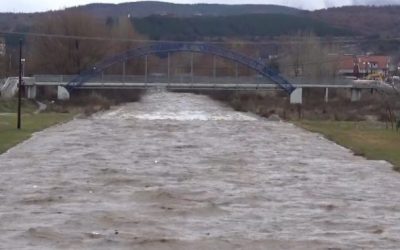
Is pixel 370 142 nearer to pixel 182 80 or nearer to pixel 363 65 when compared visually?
pixel 182 80

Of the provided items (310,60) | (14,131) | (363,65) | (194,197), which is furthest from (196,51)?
(194,197)

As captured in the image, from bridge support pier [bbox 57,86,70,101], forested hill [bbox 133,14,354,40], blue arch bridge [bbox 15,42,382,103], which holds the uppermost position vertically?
forested hill [bbox 133,14,354,40]

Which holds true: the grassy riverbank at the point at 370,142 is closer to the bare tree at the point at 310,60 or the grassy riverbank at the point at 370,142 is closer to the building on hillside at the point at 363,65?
the bare tree at the point at 310,60

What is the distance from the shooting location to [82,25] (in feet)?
361

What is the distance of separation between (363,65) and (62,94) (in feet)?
245

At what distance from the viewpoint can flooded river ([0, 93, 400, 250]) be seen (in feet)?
49.6

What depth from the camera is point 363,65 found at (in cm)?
15862

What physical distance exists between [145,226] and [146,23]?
594 feet

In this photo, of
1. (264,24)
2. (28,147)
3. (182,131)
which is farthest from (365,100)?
(264,24)

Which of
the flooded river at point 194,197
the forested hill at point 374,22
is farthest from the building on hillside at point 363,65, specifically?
the flooded river at point 194,197

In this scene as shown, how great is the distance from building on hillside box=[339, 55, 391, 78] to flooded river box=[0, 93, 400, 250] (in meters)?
114

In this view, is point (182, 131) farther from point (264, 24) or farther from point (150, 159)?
point (264, 24)

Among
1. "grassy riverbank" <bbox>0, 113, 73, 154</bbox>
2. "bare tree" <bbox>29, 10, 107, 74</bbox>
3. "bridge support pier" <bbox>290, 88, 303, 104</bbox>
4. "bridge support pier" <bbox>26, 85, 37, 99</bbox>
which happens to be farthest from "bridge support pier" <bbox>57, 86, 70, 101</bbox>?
"grassy riverbank" <bbox>0, 113, 73, 154</bbox>

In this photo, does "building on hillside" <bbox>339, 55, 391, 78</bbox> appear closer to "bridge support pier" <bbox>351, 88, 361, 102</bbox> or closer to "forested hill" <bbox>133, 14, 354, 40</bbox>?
"forested hill" <bbox>133, 14, 354, 40</bbox>
